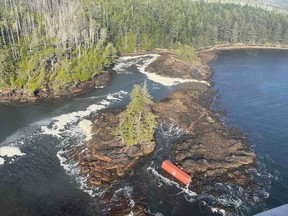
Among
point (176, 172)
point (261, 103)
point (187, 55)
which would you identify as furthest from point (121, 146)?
point (187, 55)

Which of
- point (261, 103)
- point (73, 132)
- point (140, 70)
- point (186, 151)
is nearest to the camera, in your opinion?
point (186, 151)

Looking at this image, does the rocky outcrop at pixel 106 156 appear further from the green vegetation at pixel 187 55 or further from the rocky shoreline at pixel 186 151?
the green vegetation at pixel 187 55

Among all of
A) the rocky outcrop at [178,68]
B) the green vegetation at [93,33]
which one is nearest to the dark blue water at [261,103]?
the rocky outcrop at [178,68]

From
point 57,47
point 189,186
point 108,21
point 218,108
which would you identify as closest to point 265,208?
point 189,186

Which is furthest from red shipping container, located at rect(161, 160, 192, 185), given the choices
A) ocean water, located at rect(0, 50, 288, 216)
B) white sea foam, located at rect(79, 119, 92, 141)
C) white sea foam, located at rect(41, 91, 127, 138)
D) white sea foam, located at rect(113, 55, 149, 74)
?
white sea foam, located at rect(113, 55, 149, 74)

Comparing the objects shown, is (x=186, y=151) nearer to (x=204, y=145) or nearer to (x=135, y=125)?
(x=204, y=145)
